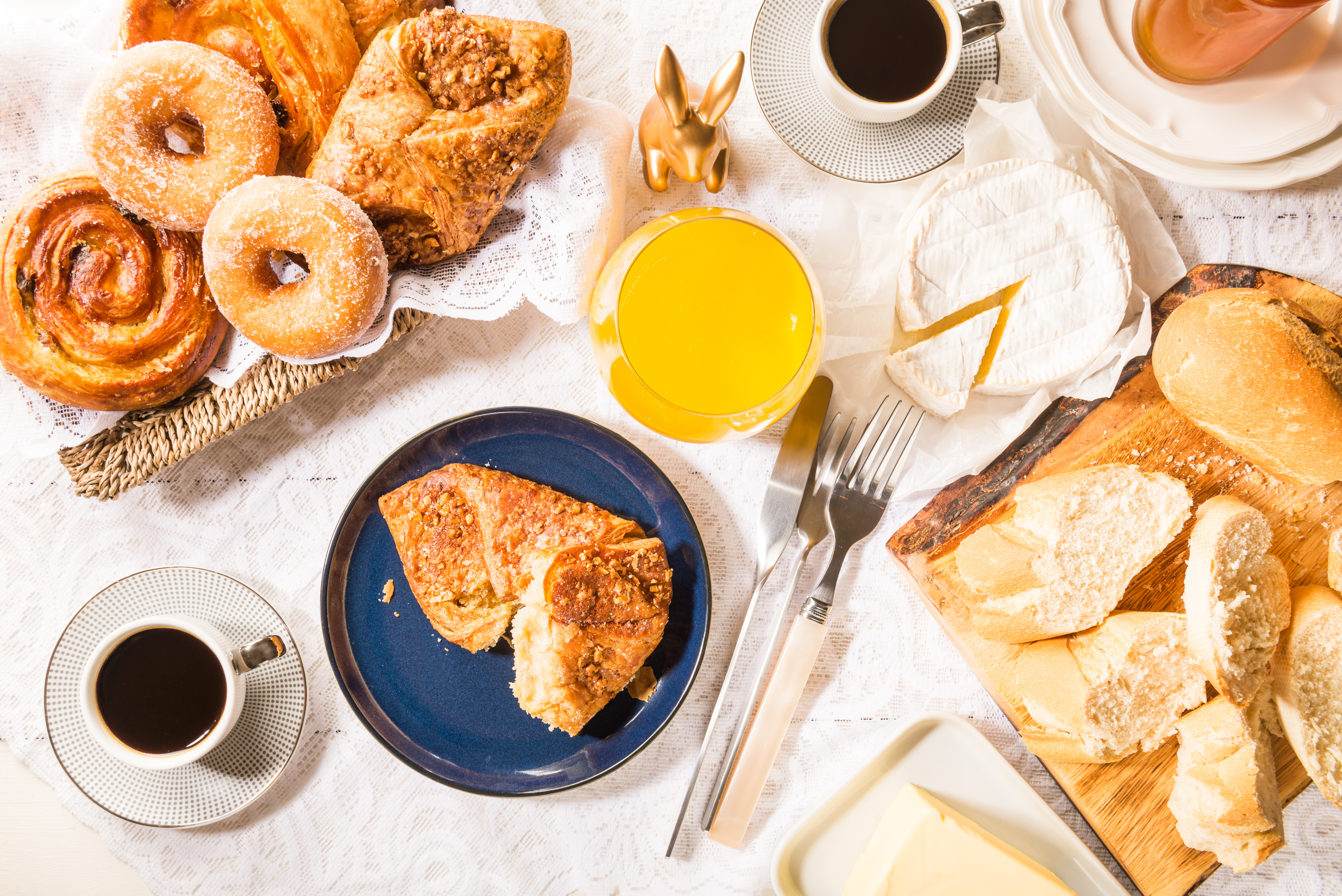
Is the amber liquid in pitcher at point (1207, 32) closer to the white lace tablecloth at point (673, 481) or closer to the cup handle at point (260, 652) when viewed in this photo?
the white lace tablecloth at point (673, 481)

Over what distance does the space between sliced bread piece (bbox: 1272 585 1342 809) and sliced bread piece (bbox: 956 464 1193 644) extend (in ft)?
0.87

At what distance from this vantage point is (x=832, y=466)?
130 centimetres

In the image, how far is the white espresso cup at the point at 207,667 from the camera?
1.15 metres

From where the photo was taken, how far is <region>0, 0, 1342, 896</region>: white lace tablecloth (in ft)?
4.33

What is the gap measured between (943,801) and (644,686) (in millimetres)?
581

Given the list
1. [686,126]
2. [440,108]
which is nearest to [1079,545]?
[686,126]

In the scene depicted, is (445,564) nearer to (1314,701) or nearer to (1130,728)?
(1130,728)

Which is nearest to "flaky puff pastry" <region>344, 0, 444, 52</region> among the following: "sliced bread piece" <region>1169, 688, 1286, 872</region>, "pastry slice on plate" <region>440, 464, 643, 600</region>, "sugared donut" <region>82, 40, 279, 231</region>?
"sugared donut" <region>82, 40, 279, 231</region>

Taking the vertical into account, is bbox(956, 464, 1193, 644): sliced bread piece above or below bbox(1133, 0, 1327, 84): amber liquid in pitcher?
below

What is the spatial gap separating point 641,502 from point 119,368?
828 millimetres

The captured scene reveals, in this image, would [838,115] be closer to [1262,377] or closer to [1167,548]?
[1262,377]

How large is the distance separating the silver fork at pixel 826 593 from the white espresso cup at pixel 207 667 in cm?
84

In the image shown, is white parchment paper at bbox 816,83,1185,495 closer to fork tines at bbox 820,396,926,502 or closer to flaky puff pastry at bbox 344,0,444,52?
fork tines at bbox 820,396,926,502

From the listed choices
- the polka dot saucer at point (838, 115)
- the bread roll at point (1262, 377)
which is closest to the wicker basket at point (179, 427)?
the polka dot saucer at point (838, 115)
